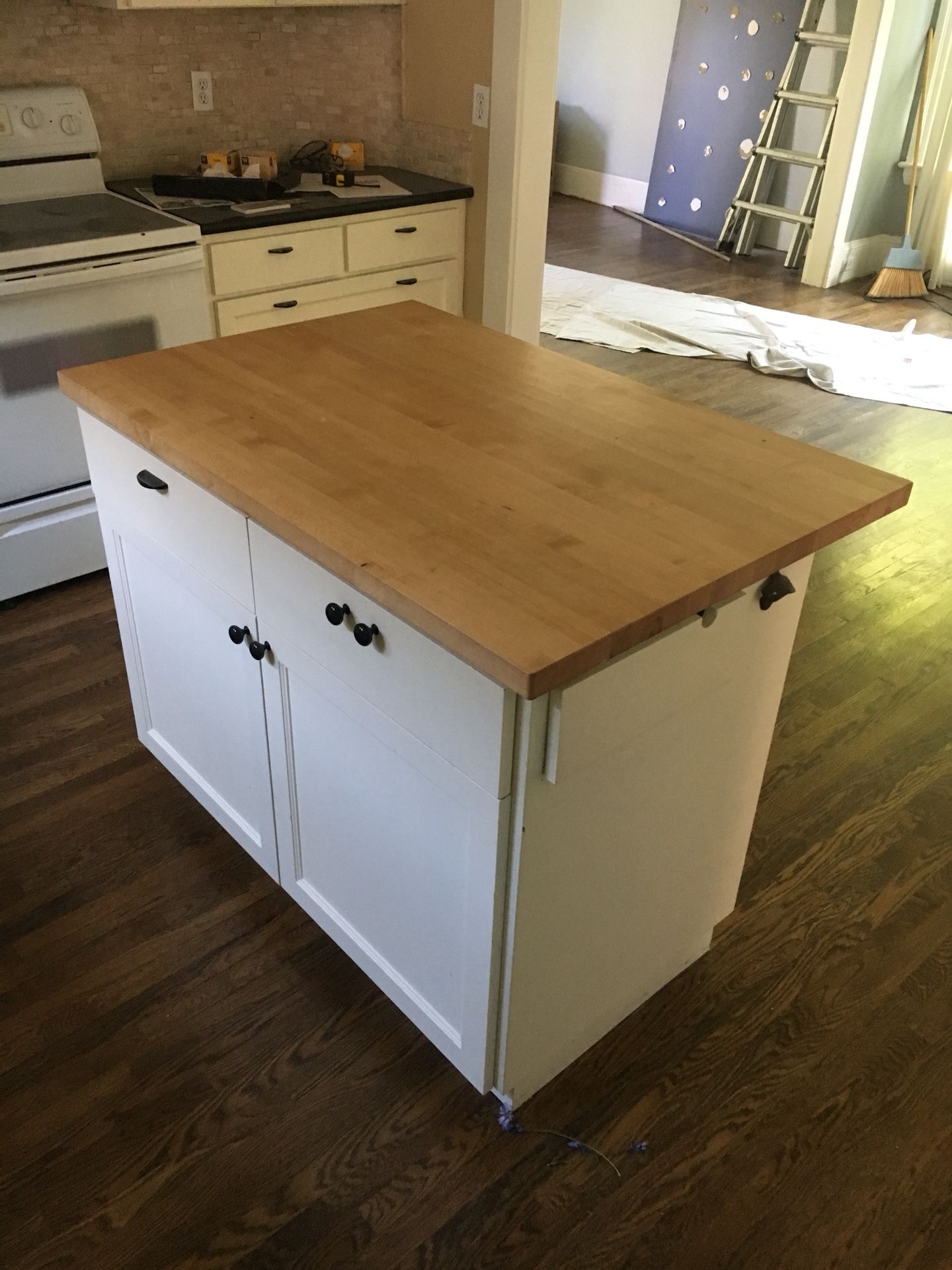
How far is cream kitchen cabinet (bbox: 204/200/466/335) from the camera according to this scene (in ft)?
9.74

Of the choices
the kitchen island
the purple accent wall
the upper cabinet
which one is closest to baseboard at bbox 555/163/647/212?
the purple accent wall

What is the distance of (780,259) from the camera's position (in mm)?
6199

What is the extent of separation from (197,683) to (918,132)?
17.8ft

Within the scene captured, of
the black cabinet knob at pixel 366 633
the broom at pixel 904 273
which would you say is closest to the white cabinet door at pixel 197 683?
the black cabinet knob at pixel 366 633

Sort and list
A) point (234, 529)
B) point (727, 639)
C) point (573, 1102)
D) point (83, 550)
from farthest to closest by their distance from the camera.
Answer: point (83, 550), point (573, 1102), point (234, 529), point (727, 639)

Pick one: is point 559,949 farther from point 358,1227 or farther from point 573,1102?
point 358,1227

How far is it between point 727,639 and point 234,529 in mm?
690

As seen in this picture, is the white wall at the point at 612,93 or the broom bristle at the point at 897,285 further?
the white wall at the point at 612,93

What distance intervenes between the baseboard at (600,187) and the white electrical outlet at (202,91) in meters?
4.29

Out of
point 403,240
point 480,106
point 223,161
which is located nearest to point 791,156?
point 480,106

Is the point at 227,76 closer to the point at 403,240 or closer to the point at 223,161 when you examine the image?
the point at 223,161

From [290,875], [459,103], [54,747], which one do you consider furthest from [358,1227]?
[459,103]

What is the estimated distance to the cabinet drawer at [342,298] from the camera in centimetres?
304

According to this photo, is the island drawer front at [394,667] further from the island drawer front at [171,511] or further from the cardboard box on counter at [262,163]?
the cardboard box on counter at [262,163]
